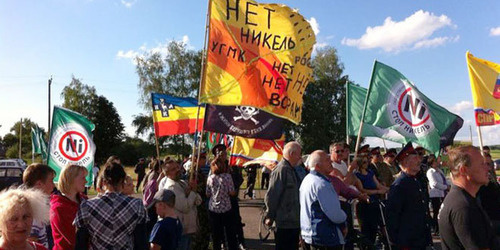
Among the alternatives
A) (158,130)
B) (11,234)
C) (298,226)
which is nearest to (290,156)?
(298,226)

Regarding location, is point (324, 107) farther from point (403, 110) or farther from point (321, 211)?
point (321, 211)

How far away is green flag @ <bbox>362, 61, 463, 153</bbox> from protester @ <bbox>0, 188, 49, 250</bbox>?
259 inches

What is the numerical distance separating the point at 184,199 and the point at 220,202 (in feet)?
5.14

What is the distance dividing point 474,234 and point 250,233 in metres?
7.01

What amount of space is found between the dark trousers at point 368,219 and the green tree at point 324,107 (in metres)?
38.0

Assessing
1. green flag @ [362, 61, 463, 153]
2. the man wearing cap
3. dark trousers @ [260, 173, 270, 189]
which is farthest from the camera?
dark trousers @ [260, 173, 270, 189]

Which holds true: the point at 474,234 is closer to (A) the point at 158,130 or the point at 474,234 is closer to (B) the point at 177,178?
(B) the point at 177,178

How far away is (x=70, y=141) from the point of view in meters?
7.24

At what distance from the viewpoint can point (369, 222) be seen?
22.3 ft

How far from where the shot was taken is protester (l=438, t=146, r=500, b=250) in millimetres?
2670

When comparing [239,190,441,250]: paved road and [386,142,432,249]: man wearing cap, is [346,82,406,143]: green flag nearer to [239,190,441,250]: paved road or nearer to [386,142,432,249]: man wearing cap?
[239,190,441,250]: paved road

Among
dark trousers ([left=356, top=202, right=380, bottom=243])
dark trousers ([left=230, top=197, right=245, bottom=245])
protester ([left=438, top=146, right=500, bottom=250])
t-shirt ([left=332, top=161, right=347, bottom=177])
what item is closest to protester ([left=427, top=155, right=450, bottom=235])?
dark trousers ([left=356, top=202, right=380, bottom=243])

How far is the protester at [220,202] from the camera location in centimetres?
646

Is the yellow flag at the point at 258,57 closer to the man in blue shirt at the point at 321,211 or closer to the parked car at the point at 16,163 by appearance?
the man in blue shirt at the point at 321,211
